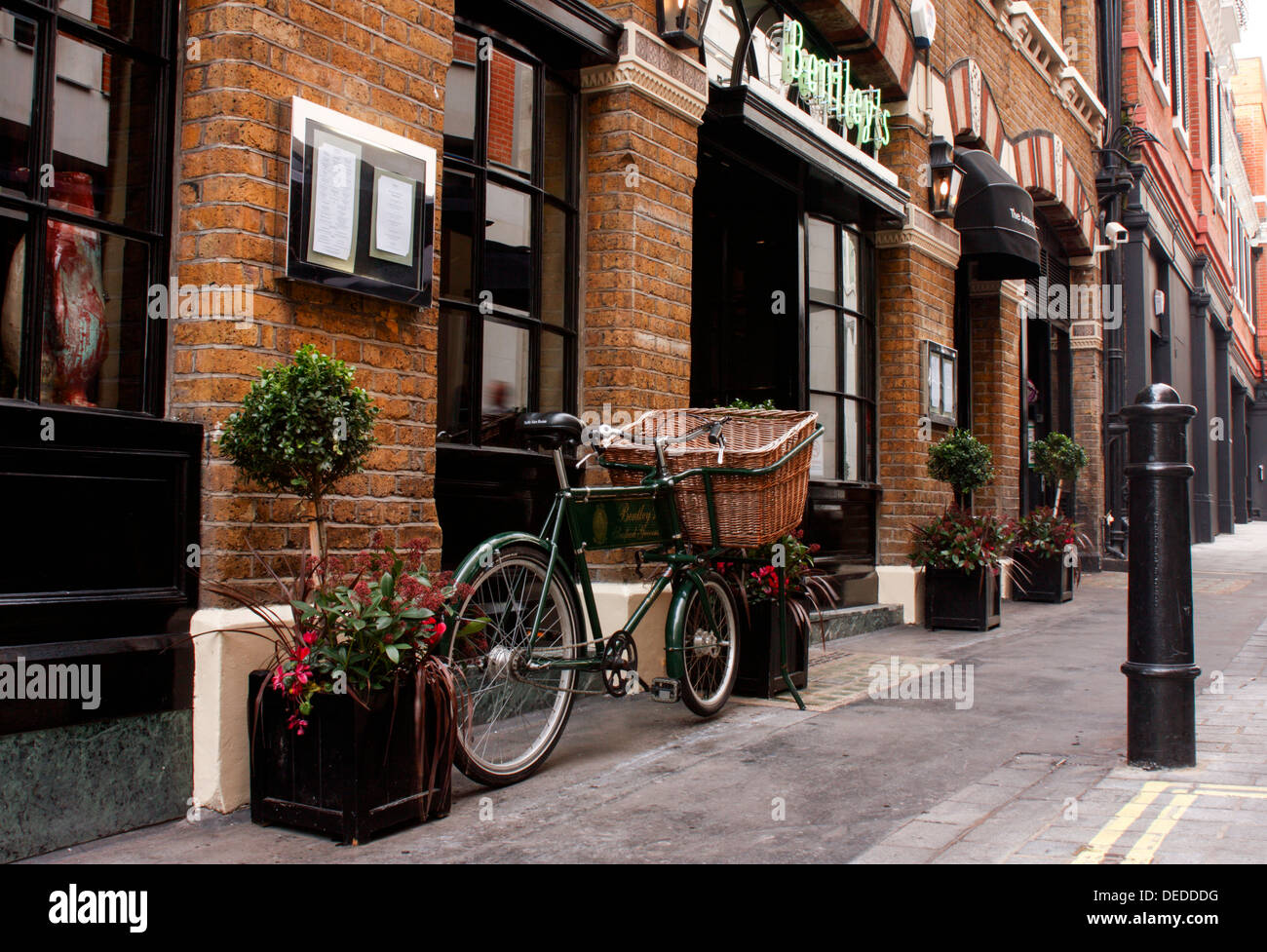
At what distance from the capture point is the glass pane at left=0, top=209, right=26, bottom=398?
327cm

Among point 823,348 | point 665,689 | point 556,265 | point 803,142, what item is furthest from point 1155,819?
point 823,348

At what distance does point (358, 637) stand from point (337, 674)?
4.9 inches

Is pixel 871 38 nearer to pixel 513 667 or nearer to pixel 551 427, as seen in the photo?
pixel 551 427

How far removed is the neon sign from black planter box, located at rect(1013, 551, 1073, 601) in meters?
4.48

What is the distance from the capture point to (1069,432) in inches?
576

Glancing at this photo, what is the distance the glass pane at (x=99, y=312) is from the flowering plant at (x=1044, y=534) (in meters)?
8.94

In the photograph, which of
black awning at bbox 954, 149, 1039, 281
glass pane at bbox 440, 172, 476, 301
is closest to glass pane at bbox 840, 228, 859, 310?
black awning at bbox 954, 149, 1039, 281

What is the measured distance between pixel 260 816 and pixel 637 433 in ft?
8.28

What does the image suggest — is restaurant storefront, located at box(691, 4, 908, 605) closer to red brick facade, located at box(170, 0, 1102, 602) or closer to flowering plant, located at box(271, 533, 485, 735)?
red brick facade, located at box(170, 0, 1102, 602)

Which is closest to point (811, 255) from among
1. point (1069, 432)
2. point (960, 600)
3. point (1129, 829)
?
point (960, 600)

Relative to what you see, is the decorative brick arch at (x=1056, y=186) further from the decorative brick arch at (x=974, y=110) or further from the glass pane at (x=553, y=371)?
the glass pane at (x=553, y=371)

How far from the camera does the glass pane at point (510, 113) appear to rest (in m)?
5.28

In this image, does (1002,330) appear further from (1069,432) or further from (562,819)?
(562,819)
